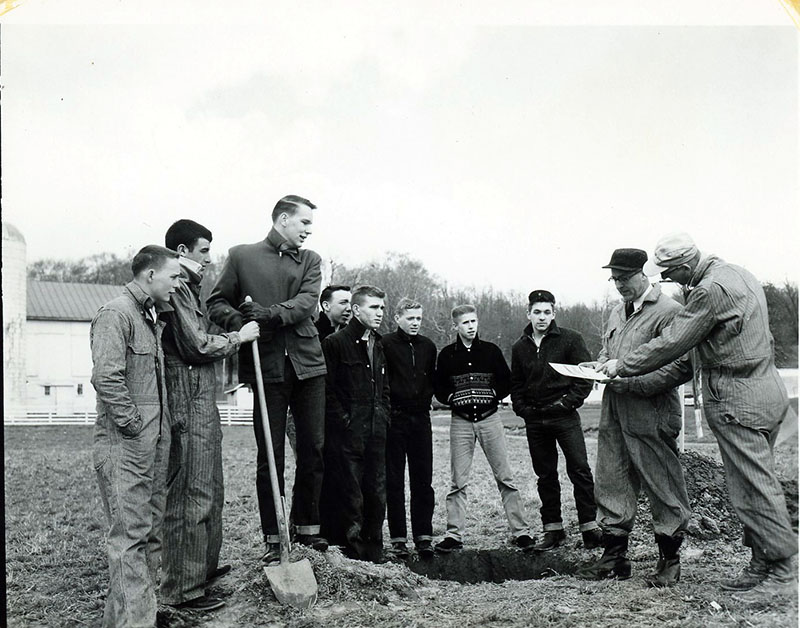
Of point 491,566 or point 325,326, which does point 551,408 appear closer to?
point 491,566

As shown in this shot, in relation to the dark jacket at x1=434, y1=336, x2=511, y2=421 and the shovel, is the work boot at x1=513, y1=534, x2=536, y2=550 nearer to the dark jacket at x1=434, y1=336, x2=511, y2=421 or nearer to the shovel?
the dark jacket at x1=434, y1=336, x2=511, y2=421

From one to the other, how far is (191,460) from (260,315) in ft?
3.45

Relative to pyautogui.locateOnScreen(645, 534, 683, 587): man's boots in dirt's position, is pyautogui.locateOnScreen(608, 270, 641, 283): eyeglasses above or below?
above

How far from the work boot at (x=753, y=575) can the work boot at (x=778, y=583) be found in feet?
0.11

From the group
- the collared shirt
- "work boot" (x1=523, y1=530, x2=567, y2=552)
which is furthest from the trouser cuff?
"work boot" (x1=523, y1=530, x2=567, y2=552)

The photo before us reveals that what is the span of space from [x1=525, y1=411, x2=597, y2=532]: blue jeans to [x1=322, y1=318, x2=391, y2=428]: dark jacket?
4.76 feet

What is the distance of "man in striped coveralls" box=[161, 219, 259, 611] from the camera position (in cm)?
441

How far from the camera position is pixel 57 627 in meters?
4.20

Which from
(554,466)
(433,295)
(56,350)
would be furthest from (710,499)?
(433,295)

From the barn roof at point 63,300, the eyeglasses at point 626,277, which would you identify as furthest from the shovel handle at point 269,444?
the eyeglasses at point 626,277

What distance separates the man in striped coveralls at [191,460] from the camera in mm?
4406

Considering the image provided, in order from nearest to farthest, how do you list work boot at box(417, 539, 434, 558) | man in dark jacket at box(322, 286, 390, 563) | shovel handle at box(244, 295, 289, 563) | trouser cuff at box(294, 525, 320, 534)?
shovel handle at box(244, 295, 289, 563)
trouser cuff at box(294, 525, 320, 534)
man in dark jacket at box(322, 286, 390, 563)
work boot at box(417, 539, 434, 558)

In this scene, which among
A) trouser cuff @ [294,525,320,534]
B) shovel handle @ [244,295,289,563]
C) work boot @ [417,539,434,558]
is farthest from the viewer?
work boot @ [417,539,434,558]

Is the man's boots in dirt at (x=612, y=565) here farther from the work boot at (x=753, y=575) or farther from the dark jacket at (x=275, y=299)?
the dark jacket at (x=275, y=299)
